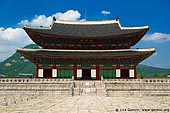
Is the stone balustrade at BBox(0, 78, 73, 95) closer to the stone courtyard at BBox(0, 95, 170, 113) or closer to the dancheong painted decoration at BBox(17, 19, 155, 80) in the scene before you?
the dancheong painted decoration at BBox(17, 19, 155, 80)

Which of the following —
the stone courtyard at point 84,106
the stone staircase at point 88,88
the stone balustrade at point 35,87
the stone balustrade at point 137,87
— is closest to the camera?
the stone courtyard at point 84,106

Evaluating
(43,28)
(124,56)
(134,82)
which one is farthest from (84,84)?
(43,28)

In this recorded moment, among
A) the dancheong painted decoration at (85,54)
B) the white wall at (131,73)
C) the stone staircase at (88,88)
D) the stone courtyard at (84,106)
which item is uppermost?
the dancheong painted decoration at (85,54)

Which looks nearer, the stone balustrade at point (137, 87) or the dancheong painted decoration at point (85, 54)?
the stone balustrade at point (137, 87)

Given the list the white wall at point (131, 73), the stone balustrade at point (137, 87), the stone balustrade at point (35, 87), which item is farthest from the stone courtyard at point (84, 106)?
the white wall at point (131, 73)

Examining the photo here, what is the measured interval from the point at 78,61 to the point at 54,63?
471cm

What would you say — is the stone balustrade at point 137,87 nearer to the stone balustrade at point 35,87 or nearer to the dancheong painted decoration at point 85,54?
the stone balustrade at point 35,87

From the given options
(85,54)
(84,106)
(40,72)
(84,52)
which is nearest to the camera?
(84,106)

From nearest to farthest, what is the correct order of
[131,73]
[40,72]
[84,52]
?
[40,72]
[131,73]
[84,52]

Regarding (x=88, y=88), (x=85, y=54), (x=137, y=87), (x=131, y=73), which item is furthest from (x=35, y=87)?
(x=131, y=73)

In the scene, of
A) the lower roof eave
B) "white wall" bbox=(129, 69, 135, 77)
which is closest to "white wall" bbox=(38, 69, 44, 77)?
the lower roof eave

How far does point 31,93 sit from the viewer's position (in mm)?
33188

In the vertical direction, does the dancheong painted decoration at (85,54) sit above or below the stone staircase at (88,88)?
above

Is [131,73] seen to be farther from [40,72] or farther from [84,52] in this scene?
[40,72]
